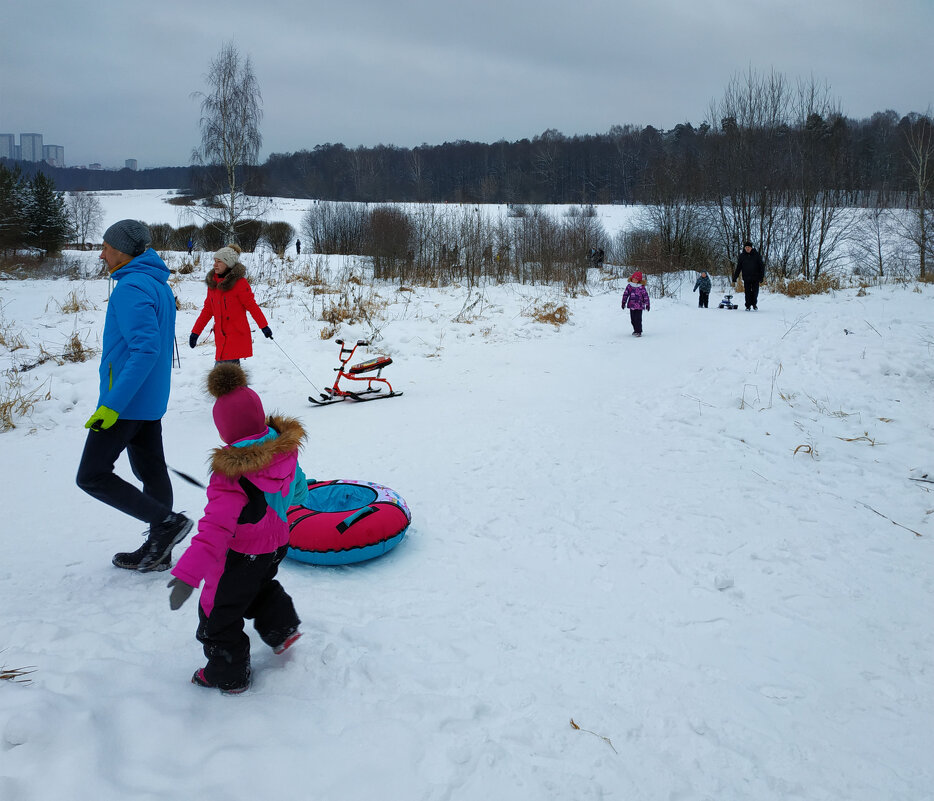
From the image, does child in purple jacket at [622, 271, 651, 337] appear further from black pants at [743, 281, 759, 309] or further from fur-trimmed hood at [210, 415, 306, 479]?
fur-trimmed hood at [210, 415, 306, 479]

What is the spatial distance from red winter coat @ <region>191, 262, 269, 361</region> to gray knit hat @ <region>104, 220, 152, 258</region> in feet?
9.20

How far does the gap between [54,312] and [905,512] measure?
1235 cm

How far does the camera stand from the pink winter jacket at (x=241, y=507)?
83.0 inches

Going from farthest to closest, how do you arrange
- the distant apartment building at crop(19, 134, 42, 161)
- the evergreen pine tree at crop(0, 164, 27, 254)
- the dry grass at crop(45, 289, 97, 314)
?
the distant apartment building at crop(19, 134, 42, 161) < the evergreen pine tree at crop(0, 164, 27, 254) < the dry grass at crop(45, 289, 97, 314)

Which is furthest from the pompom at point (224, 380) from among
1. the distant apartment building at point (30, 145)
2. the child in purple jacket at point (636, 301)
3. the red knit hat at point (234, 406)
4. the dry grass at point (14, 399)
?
the distant apartment building at point (30, 145)

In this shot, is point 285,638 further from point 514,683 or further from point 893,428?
point 893,428

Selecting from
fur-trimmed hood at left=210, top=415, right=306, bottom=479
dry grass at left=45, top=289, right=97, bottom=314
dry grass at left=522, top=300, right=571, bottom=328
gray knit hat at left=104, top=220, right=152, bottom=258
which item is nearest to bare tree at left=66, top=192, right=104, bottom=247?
dry grass at left=45, top=289, right=97, bottom=314

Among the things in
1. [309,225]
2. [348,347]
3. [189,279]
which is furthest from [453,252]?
[309,225]

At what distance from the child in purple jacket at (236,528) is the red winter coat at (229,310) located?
401 centimetres

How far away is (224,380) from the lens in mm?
2303

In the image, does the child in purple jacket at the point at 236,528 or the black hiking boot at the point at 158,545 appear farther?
the black hiking boot at the point at 158,545

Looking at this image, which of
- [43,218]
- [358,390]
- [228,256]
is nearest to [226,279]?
[228,256]

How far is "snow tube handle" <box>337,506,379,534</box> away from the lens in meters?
3.49

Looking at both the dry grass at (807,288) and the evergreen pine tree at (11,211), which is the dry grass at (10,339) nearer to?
the dry grass at (807,288)
